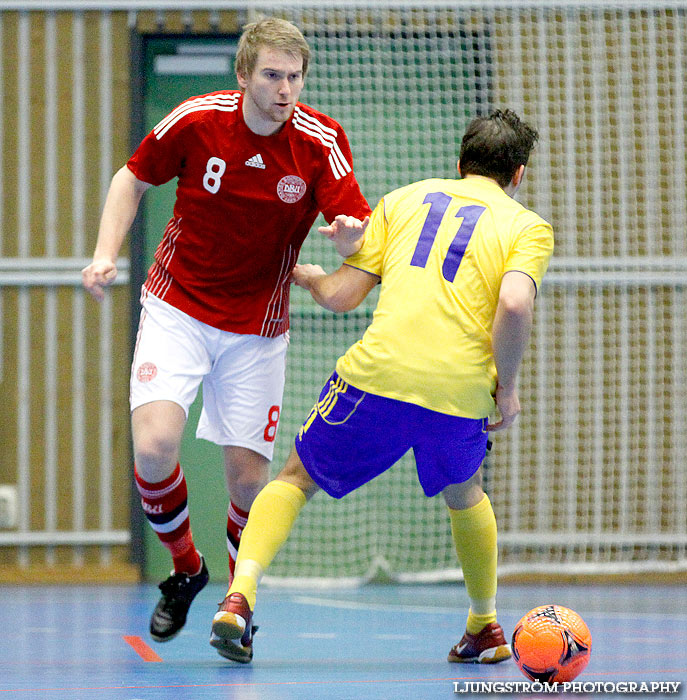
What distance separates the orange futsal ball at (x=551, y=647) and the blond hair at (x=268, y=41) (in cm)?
177

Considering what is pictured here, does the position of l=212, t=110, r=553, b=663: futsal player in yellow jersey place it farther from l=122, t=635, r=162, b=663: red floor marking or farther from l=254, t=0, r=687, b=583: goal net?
l=254, t=0, r=687, b=583: goal net

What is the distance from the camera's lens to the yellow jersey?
3131 mm

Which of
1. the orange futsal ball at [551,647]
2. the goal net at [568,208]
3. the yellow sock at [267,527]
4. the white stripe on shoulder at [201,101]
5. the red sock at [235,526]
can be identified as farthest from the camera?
the goal net at [568,208]

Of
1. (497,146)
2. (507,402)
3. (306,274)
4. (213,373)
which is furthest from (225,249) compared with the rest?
(507,402)

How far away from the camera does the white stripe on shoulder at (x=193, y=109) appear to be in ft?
11.5

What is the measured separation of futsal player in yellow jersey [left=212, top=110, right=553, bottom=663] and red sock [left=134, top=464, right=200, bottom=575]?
1.60ft

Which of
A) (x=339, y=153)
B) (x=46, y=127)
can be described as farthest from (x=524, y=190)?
(x=339, y=153)

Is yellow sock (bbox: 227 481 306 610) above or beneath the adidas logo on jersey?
beneath

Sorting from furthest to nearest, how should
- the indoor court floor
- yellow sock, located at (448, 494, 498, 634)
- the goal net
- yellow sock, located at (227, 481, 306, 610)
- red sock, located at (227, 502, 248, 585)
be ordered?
the goal net
red sock, located at (227, 502, 248, 585)
yellow sock, located at (448, 494, 498, 634)
yellow sock, located at (227, 481, 306, 610)
the indoor court floor

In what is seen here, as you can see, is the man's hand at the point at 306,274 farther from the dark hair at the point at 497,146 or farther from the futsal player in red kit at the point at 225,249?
the dark hair at the point at 497,146

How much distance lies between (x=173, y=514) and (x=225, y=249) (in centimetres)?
89

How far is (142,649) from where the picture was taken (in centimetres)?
392

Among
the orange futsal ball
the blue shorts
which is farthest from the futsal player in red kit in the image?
the orange futsal ball

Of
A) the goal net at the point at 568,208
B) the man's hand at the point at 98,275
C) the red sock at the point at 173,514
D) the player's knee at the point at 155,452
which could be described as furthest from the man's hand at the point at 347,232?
the goal net at the point at 568,208
